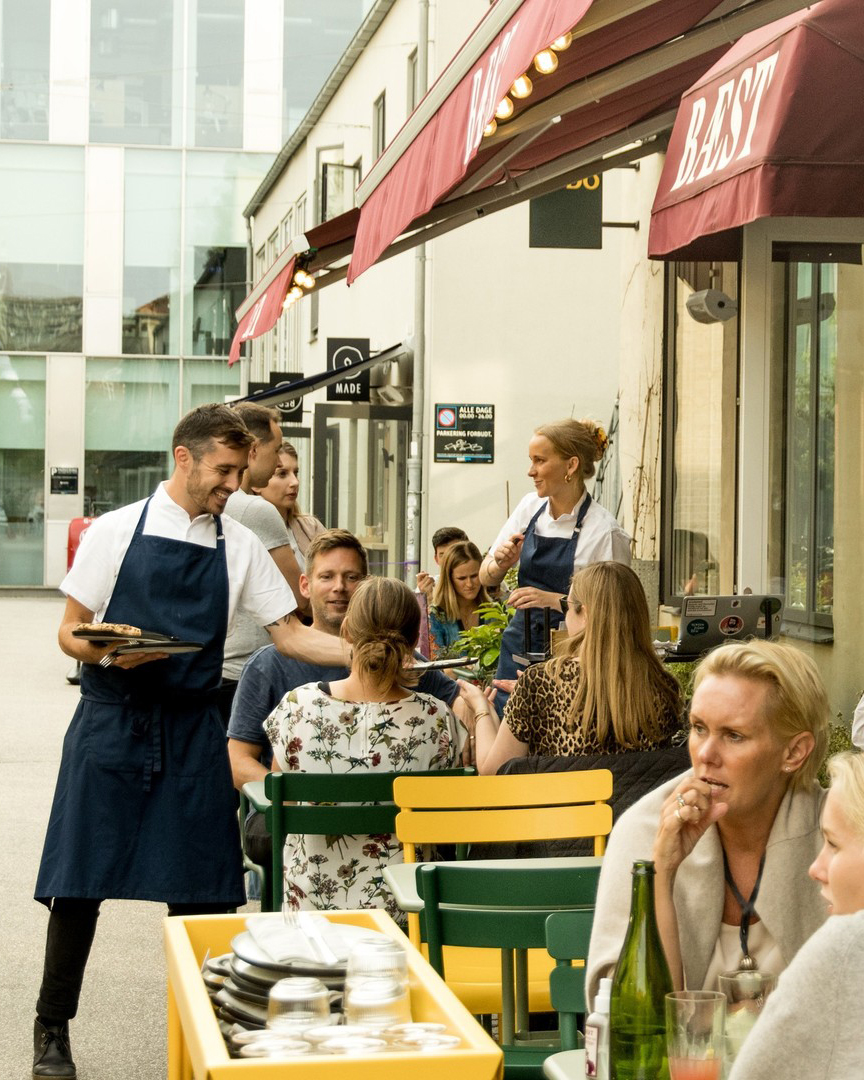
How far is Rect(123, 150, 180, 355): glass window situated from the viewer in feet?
100

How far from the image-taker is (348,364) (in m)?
17.1

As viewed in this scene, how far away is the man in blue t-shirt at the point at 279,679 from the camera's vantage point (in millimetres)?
5254

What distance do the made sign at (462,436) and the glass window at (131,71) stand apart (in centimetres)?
1791

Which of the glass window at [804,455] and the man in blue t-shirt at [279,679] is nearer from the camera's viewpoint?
the man in blue t-shirt at [279,679]

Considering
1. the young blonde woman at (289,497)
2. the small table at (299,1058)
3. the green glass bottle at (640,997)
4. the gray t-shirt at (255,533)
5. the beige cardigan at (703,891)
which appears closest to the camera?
the small table at (299,1058)

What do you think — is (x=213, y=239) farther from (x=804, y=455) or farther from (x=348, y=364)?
(x=804, y=455)

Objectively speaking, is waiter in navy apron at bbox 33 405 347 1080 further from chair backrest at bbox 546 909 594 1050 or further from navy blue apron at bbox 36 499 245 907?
chair backrest at bbox 546 909 594 1050

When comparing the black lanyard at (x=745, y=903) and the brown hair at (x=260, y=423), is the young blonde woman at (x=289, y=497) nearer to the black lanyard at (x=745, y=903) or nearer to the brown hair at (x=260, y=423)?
the brown hair at (x=260, y=423)

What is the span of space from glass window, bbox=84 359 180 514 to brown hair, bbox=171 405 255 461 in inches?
1013

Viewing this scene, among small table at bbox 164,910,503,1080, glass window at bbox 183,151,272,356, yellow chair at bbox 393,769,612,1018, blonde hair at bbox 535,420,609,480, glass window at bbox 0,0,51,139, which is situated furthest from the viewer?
glass window at bbox 183,151,272,356

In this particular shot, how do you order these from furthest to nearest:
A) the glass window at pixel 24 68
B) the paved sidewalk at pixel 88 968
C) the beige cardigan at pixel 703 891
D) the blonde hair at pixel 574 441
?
the glass window at pixel 24 68
the blonde hair at pixel 574 441
the paved sidewalk at pixel 88 968
the beige cardigan at pixel 703 891

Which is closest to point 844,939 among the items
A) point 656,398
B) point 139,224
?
point 656,398

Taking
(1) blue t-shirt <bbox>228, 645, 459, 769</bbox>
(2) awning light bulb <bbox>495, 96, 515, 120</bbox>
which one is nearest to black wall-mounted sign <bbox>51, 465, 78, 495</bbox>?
(1) blue t-shirt <bbox>228, 645, 459, 769</bbox>

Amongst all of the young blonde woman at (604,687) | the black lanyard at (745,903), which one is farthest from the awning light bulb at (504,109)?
the black lanyard at (745,903)
